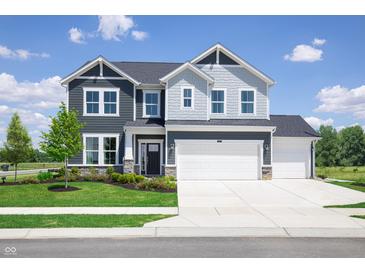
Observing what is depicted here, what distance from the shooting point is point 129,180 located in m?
18.2

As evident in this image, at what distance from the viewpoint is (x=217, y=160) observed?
21.3 m

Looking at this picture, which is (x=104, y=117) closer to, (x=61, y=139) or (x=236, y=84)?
(x=61, y=139)

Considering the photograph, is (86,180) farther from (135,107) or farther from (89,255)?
→ (89,255)

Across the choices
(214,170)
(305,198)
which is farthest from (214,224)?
(214,170)

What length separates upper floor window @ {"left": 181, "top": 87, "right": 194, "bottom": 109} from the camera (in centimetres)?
2195

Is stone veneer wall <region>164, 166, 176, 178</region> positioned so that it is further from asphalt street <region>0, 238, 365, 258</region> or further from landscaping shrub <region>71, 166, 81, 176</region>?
asphalt street <region>0, 238, 365, 258</region>

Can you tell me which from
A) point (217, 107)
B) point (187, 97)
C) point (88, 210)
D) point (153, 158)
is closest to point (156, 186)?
point (88, 210)

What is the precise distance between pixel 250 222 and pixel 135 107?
14953mm

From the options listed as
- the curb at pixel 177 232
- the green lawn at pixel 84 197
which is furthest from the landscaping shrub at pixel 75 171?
the curb at pixel 177 232

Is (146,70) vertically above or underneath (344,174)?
above

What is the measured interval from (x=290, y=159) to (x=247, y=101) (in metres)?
5.02

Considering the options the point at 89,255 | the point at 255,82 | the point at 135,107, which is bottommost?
the point at 89,255

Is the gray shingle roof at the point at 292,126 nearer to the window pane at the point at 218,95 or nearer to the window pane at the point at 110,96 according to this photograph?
the window pane at the point at 218,95

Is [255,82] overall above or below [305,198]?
above
